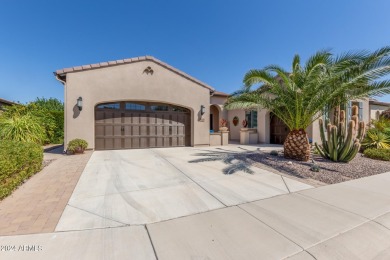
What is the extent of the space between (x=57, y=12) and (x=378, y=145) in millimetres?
19357

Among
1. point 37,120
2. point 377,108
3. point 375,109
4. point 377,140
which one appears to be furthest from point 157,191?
point 377,108

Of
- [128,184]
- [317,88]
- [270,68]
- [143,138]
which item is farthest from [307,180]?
[143,138]

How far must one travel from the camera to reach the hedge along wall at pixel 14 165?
3.79 m

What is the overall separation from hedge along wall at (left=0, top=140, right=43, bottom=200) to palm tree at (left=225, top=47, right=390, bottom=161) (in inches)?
305

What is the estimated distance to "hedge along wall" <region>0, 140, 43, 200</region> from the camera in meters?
3.79

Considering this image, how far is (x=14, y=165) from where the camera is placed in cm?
422

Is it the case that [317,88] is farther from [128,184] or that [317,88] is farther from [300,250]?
[128,184]

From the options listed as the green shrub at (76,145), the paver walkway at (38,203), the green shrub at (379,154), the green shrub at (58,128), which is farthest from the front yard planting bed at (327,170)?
the green shrub at (58,128)

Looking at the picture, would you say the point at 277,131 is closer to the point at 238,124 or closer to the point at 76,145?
the point at 238,124

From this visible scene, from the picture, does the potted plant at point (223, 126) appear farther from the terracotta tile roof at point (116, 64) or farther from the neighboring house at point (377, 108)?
the neighboring house at point (377, 108)

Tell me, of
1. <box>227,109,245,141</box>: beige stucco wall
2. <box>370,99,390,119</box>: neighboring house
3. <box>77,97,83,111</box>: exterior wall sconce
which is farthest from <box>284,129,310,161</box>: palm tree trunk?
<box>370,99,390,119</box>: neighboring house

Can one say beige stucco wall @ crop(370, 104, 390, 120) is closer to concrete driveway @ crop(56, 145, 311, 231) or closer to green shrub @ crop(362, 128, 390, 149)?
green shrub @ crop(362, 128, 390, 149)

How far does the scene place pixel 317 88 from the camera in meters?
6.55

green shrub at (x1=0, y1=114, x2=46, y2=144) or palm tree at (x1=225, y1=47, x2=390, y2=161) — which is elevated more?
palm tree at (x1=225, y1=47, x2=390, y2=161)
